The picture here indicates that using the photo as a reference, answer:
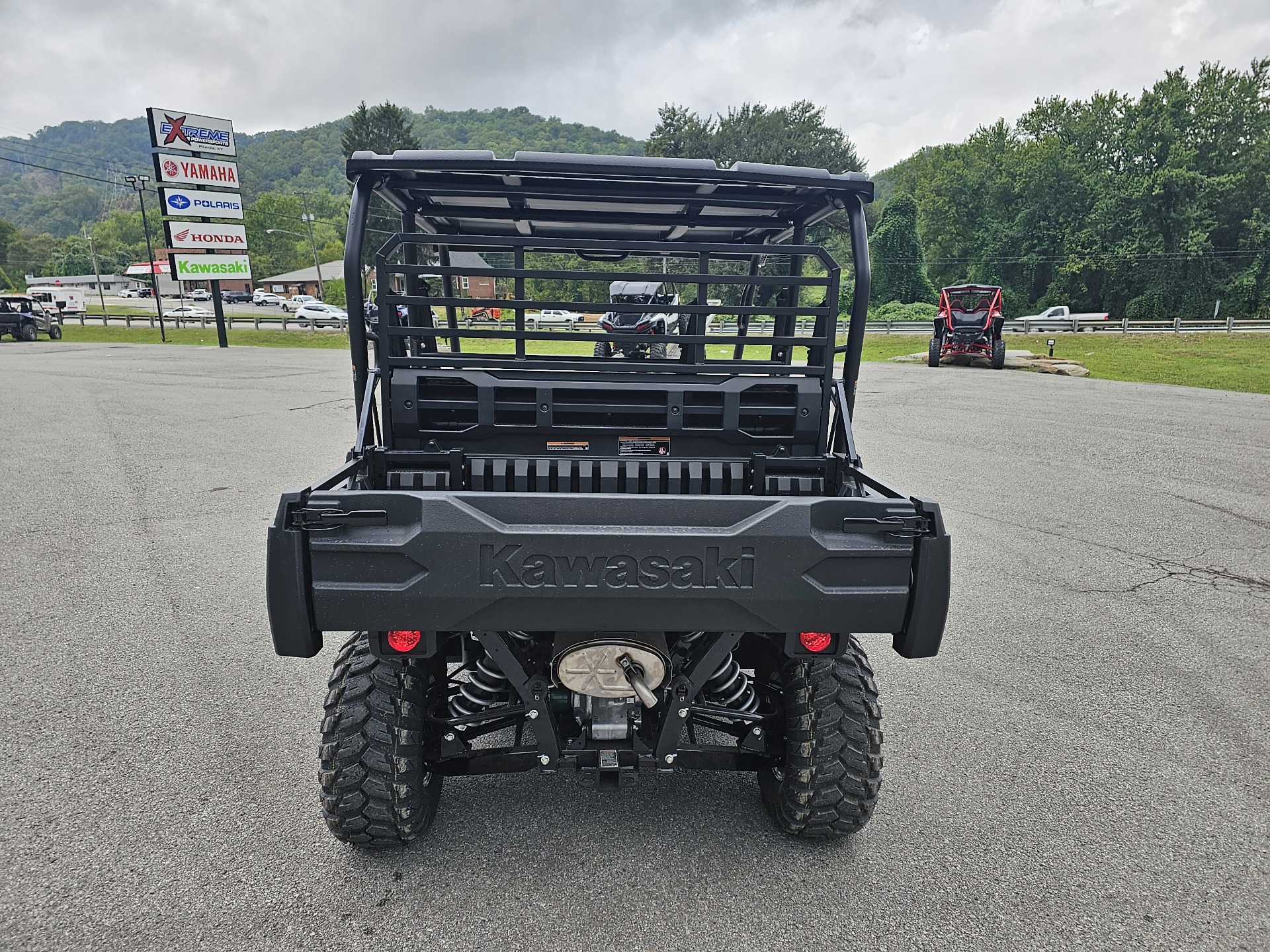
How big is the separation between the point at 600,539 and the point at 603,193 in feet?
4.85

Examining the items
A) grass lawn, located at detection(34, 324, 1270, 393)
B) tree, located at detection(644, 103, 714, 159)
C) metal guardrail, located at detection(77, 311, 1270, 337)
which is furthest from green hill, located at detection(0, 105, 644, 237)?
grass lawn, located at detection(34, 324, 1270, 393)

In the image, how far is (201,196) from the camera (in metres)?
29.2

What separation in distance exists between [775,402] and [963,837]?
174 centimetres

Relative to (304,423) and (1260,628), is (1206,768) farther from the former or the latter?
(304,423)

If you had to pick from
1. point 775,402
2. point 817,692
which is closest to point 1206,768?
point 817,692

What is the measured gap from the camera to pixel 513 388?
2986mm

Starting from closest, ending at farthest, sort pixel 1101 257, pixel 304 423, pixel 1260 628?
pixel 1260 628 → pixel 304 423 → pixel 1101 257

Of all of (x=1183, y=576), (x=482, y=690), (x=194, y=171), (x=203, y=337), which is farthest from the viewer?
(x=203, y=337)

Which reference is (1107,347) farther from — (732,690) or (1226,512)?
Answer: (732,690)

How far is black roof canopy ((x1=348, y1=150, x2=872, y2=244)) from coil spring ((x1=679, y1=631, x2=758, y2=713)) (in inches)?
67.0

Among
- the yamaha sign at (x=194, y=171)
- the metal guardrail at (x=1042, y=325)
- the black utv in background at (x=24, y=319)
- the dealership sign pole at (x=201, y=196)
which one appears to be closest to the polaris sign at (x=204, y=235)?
the dealership sign pole at (x=201, y=196)

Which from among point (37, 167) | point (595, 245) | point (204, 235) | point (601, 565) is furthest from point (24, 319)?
point (601, 565)

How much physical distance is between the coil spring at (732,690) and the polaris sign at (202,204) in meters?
32.5

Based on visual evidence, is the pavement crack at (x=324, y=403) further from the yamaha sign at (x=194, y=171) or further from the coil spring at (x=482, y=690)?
the yamaha sign at (x=194, y=171)
